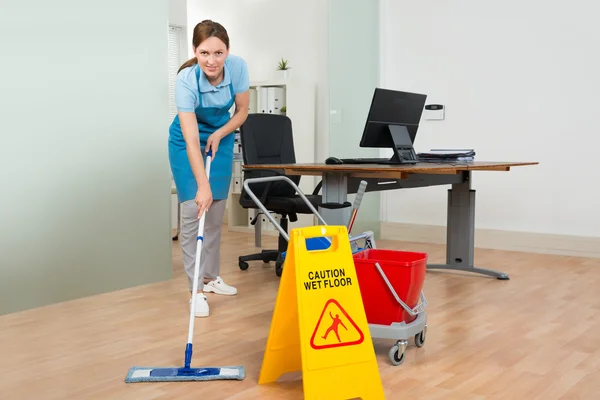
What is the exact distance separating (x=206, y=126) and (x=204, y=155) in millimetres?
139

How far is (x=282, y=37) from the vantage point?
21.0ft

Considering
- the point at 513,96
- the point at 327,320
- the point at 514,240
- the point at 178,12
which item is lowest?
the point at 514,240

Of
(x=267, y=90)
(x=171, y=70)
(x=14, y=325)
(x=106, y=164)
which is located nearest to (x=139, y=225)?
(x=106, y=164)

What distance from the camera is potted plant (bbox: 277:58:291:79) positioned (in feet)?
20.3

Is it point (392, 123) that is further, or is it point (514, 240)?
point (514, 240)

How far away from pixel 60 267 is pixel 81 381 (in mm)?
1299

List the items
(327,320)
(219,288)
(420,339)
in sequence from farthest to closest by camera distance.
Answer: (219,288) → (420,339) → (327,320)

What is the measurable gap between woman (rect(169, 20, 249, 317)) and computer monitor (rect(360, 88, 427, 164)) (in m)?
0.64

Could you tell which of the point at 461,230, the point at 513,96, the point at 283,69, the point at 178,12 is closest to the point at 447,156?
the point at 461,230

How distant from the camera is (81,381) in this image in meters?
2.34

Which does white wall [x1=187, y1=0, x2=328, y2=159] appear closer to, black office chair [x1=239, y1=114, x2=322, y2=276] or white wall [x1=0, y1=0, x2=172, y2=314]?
black office chair [x1=239, y1=114, x2=322, y2=276]

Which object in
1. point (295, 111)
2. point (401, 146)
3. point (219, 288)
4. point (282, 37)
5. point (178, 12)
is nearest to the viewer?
point (401, 146)

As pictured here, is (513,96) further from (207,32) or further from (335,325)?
(335,325)

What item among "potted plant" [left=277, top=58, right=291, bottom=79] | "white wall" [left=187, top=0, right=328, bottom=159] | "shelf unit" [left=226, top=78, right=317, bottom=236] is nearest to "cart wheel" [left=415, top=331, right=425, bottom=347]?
"shelf unit" [left=226, top=78, right=317, bottom=236]
